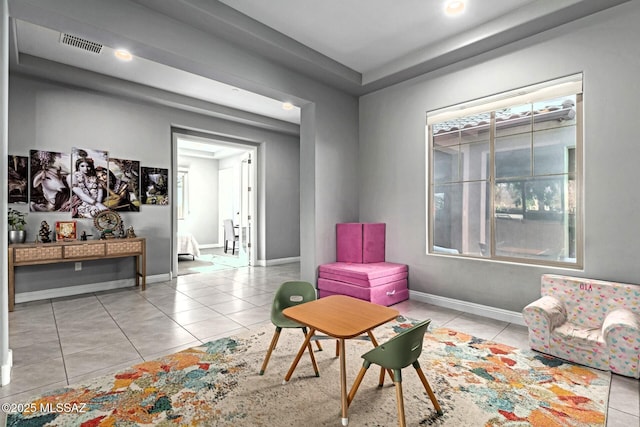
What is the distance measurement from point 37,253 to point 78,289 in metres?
0.92

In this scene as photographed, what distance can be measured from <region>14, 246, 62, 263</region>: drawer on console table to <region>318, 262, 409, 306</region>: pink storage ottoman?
11.7 feet

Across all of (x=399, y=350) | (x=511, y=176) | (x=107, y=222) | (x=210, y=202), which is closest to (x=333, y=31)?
(x=511, y=176)

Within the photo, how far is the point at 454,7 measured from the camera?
3.10m

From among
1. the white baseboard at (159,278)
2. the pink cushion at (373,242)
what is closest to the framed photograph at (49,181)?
the white baseboard at (159,278)

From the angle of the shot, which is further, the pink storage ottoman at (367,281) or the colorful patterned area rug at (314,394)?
the pink storage ottoman at (367,281)

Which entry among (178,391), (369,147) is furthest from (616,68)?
(178,391)

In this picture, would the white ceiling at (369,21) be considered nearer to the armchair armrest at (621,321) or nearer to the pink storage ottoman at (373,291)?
the armchair armrest at (621,321)

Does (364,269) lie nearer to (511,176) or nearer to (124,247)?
(511,176)

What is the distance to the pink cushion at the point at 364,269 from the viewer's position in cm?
397

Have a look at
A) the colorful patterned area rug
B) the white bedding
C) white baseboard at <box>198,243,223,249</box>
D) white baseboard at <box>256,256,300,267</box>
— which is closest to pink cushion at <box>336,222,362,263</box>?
the colorful patterned area rug

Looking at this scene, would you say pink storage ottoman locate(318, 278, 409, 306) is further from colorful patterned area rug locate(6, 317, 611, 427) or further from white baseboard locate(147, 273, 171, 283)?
white baseboard locate(147, 273, 171, 283)

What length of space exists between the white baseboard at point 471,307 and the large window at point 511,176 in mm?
605

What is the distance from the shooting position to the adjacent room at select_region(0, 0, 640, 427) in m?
2.18

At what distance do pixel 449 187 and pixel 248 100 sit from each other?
3726 mm
